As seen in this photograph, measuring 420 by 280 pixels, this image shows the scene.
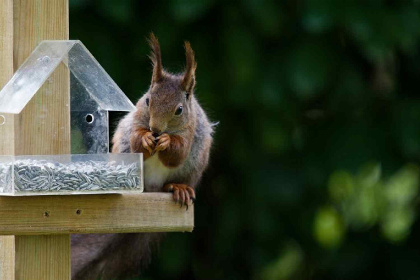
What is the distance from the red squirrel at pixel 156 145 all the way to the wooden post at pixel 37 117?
32 cm

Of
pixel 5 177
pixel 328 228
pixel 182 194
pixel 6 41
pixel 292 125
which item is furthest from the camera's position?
pixel 328 228

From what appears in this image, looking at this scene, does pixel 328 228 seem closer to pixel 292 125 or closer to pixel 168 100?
pixel 292 125

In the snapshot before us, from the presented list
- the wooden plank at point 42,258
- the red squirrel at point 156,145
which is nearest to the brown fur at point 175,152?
the red squirrel at point 156,145

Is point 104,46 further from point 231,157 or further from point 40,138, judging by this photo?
point 40,138

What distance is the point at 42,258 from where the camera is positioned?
1.58 metres

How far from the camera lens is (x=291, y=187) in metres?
3.13

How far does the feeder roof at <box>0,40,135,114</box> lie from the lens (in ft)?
5.02

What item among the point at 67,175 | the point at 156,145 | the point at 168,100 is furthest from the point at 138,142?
the point at 67,175

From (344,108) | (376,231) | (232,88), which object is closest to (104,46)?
(232,88)

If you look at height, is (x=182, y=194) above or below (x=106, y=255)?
above

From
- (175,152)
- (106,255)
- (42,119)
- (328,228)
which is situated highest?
(42,119)

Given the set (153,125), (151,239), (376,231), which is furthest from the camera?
(376,231)

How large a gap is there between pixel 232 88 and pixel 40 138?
141 cm

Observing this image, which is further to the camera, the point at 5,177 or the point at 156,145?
the point at 156,145
